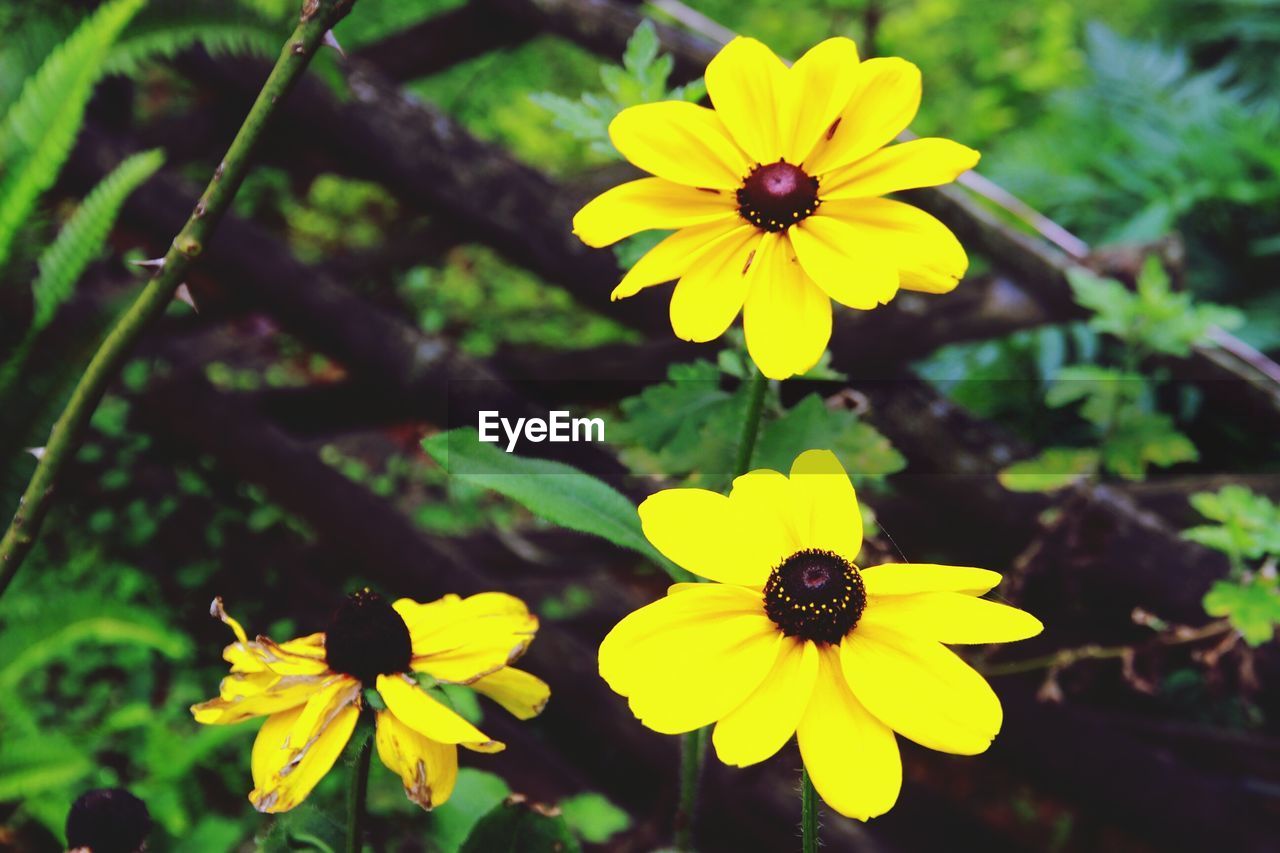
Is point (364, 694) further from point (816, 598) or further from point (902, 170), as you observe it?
point (902, 170)

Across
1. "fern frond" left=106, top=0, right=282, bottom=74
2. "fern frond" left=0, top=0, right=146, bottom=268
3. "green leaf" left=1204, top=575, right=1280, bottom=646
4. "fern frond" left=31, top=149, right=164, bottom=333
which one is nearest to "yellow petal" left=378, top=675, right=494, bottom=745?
"green leaf" left=1204, top=575, right=1280, bottom=646

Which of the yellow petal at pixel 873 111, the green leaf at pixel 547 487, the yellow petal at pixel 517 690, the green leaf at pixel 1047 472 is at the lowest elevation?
the yellow petal at pixel 517 690

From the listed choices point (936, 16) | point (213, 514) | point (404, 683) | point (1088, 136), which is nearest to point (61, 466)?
point (404, 683)

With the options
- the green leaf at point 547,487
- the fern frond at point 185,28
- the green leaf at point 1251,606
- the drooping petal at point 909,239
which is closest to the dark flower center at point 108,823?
the green leaf at point 547,487

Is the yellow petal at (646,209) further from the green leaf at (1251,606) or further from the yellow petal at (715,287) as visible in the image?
the green leaf at (1251,606)

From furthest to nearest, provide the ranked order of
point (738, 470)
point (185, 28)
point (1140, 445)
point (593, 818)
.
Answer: point (185, 28)
point (1140, 445)
point (593, 818)
point (738, 470)

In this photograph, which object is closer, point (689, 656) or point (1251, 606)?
point (689, 656)

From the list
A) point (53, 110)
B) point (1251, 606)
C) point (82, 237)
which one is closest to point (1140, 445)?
point (1251, 606)
